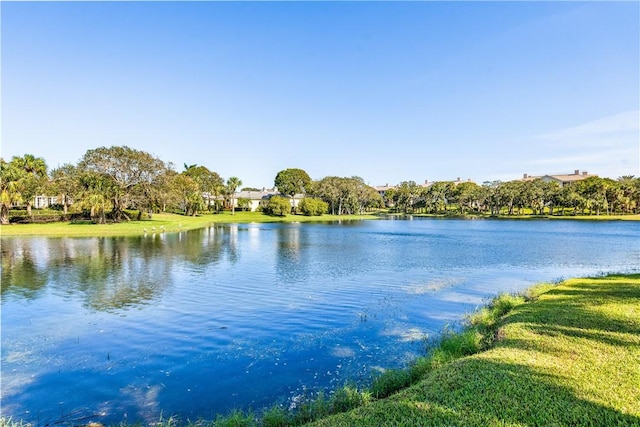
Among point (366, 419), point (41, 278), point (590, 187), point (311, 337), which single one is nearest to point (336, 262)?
point (311, 337)

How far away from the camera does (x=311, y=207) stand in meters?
106

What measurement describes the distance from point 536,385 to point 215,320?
11814 millimetres

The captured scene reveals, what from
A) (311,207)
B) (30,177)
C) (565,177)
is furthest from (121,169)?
(565,177)

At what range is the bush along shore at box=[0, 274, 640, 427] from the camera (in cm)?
624

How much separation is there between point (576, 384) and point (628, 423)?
1319 millimetres

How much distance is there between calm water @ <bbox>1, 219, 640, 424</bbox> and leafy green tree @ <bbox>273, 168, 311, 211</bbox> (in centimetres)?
9311

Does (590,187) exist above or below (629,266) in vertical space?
above

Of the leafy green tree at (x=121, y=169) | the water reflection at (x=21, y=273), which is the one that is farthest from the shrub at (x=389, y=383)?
the leafy green tree at (x=121, y=169)

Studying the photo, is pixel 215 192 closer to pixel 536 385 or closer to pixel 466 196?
pixel 466 196

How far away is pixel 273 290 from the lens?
20812mm

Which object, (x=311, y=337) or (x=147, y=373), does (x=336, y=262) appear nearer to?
(x=311, y=337)

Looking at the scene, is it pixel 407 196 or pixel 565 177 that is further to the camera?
pixel 565 177

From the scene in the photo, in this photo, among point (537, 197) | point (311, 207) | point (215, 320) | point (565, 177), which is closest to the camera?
point (215, 320)

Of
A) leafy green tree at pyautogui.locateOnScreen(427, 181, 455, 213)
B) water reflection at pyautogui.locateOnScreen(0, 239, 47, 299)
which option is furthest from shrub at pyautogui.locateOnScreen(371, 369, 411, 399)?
leafy green tree at pyautogui.locateOnScreen(427, 181, 455, 213)
